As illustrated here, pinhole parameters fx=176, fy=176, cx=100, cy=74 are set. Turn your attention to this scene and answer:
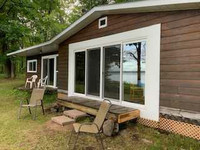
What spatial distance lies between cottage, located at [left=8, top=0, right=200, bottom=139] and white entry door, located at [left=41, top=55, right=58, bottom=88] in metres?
3.55

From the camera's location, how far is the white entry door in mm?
10117

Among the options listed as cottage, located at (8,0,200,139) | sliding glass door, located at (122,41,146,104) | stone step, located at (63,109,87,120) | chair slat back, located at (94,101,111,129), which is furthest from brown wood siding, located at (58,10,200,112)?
stone step, located at (63,109,87,120)

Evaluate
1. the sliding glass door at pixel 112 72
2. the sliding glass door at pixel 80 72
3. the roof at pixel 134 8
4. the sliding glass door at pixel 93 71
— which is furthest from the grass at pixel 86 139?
the roof at pixel 134 8

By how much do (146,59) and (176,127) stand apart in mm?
1767

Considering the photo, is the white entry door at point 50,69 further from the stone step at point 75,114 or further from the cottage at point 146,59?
the stone step at point 75,114

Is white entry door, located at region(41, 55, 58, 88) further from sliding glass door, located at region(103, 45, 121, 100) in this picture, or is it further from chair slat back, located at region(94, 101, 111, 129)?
chair slat back, located at region(94, 101, 111, 129)

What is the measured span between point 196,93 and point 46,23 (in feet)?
42.8

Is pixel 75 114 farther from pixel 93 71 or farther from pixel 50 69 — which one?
pixel 50 69

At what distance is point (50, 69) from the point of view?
34.8ft

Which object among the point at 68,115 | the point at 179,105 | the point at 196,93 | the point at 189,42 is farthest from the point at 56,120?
the point at 189,42

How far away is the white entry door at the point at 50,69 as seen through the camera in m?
10.1

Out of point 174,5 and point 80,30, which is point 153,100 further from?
point 80,30

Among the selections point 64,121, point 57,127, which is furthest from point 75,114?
point 57,127

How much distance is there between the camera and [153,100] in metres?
4.33
